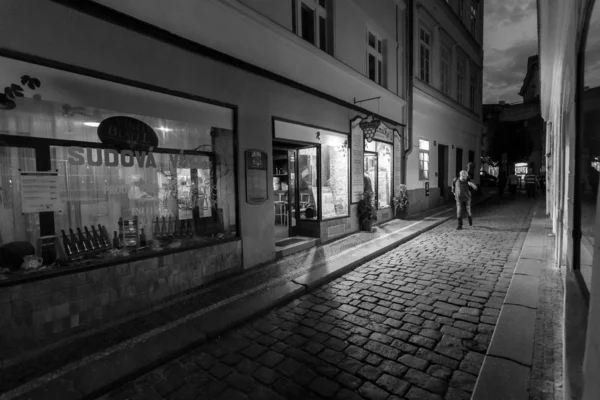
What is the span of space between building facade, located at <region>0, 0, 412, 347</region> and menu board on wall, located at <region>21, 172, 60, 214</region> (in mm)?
12

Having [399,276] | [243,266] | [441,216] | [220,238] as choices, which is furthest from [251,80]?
[441,216]

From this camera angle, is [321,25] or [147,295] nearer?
[147,295]

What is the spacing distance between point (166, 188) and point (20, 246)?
1852 millimetres

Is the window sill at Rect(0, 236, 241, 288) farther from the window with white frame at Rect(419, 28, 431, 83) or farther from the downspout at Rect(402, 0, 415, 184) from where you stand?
the window with white frame at Rect(419, 28, 431, 83)

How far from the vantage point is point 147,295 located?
14.1ft

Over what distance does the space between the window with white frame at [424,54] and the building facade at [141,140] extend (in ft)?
22.3

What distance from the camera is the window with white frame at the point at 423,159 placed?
43.5 feet

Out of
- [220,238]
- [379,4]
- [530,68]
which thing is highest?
[530,68]

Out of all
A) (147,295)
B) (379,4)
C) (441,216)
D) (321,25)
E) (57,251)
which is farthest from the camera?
(441,216)

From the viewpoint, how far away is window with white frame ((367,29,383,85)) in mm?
9914

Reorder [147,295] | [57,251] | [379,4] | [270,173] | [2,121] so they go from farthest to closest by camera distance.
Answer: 1. [379,4]
2. [270,173]
3. [147,295]
4. [57,251]
5. [2,121]

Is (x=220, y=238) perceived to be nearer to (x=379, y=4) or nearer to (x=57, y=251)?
(x=57, y=251)

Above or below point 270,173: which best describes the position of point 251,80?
above

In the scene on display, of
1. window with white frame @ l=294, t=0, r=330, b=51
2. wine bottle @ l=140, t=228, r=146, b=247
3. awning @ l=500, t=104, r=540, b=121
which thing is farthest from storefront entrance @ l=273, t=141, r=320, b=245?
awning @ l=500, t=104, r=540, b=121
